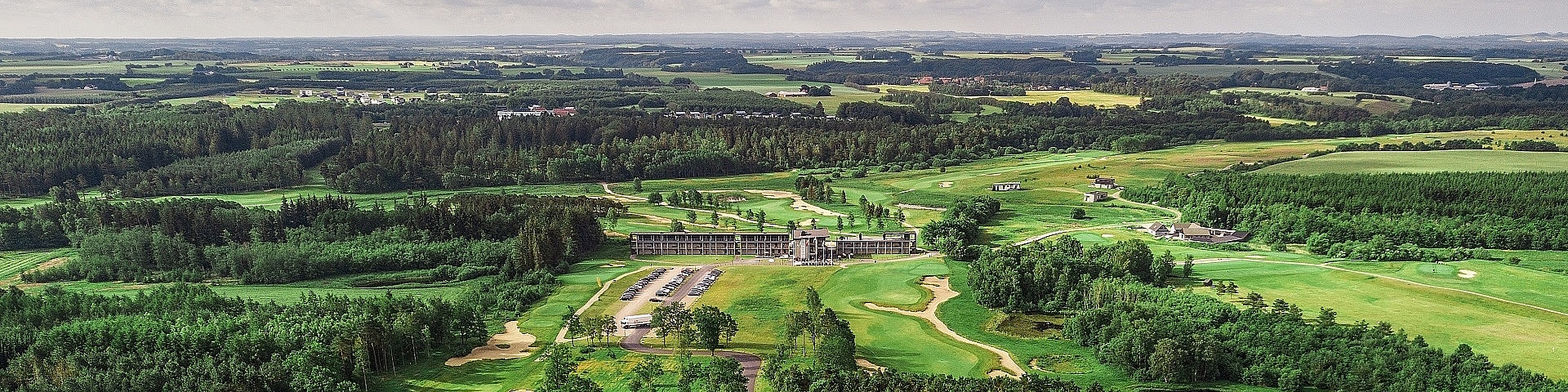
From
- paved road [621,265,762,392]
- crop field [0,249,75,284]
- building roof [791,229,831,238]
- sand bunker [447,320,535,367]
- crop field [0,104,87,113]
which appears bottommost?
crop field [0,249,75,284]

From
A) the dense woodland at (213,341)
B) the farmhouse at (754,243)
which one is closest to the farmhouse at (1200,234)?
the farmhouse at (754,243)

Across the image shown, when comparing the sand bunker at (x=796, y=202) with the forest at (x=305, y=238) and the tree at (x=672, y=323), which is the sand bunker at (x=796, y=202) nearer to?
the forest at (x=305, y=238)

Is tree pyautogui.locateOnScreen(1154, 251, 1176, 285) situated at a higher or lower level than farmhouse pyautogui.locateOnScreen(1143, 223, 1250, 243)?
higher

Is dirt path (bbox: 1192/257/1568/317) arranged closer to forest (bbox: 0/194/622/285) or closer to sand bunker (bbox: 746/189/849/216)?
sand bunker (bbox: 746/189/849/216)

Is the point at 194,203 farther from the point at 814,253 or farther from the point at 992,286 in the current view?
the point at 992,286

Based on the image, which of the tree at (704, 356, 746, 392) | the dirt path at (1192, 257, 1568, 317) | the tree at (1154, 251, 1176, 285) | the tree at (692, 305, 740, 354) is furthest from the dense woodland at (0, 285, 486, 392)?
the dirt path at (1192, 257, 1568, 317)

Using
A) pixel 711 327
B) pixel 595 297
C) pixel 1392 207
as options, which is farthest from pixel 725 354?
pixel 1392 207

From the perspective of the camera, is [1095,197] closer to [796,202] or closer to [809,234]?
[796,202]
